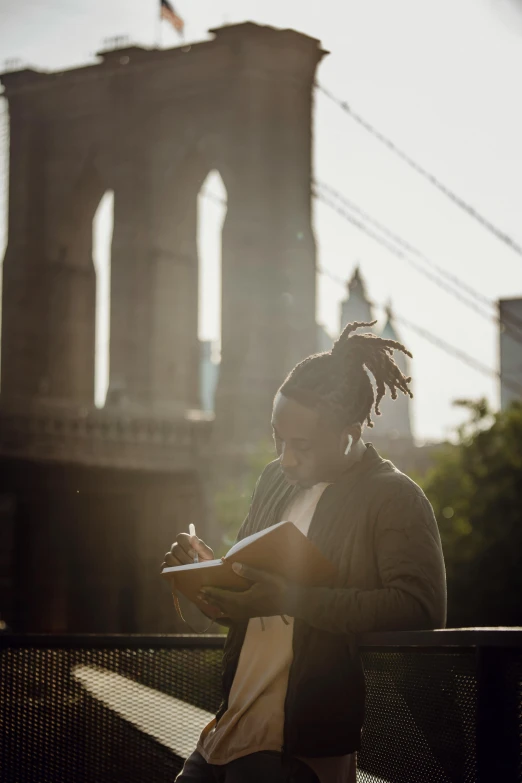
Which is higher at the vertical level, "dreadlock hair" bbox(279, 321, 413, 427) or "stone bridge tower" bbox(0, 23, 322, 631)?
"stone bridge tower" bbox(0, 23, 322, 631)

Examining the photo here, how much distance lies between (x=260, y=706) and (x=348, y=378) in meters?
0.95

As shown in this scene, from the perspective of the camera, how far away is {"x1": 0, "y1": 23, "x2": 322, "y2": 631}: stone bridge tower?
37812 millimetres

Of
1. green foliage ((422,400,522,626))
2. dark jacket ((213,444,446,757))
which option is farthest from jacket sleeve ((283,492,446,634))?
green foliage ((422,400,522,626))

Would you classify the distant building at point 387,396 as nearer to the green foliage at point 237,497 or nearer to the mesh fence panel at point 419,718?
the green foliage at point 237,497

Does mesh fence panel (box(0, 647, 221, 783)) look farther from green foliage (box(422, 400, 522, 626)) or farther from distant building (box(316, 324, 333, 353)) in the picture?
green foliage (box(422, 400, 522, 626))

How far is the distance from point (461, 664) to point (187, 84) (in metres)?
44.7

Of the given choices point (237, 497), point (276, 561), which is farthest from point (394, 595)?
point (237, 497)

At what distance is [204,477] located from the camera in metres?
39.1

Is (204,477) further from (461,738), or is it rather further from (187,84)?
(461,738)

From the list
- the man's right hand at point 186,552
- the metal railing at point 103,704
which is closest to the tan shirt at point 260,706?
the man's right hand at point 186,552

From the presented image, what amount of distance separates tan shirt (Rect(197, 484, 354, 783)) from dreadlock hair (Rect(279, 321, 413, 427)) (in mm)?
379

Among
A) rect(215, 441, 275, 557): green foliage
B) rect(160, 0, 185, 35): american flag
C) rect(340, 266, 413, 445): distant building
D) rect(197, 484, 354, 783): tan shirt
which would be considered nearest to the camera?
rect(197, 484, 354, 783): tan shirt

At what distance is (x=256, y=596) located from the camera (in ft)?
10.9

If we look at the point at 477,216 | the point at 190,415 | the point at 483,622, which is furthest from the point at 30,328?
the point at 483,622
